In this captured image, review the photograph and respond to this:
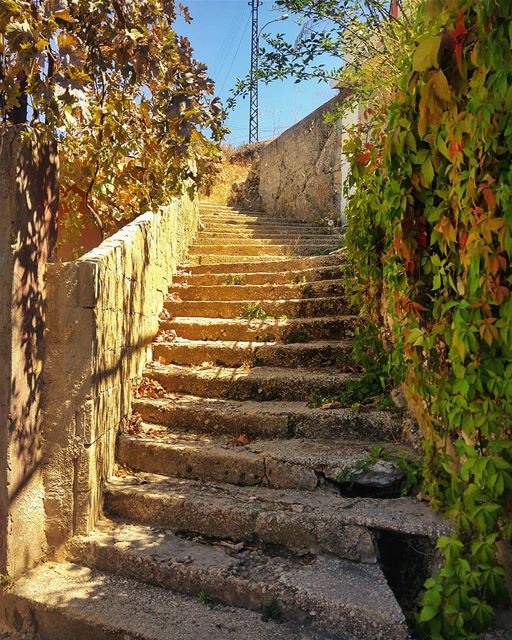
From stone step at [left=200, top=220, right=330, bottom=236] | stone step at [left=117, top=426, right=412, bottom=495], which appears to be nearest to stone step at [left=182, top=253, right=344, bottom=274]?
stone step at [left=200, top=220, right=330, bottom=236]

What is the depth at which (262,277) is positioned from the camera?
5.30m

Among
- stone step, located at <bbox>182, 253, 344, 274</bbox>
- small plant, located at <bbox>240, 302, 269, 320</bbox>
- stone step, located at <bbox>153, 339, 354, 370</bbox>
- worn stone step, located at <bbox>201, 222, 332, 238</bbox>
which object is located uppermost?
worn stone step, located at <bbox>201, 222, 332, 238</bbox>

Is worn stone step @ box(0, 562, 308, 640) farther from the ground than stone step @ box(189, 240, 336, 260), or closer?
closer

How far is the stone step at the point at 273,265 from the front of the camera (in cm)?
529

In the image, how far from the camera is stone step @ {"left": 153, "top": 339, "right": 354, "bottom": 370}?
12.9 ft

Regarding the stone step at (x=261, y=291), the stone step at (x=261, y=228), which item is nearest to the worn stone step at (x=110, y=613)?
the stone step at (x=261, y=291)

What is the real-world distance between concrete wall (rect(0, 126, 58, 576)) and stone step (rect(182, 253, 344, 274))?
2980mm

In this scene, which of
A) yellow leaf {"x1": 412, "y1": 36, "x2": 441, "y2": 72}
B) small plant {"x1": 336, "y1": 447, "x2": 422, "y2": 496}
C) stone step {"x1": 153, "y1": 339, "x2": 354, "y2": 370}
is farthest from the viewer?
stone step {"x1": 153, "y1": 339, "x2": 354, "y2": 370}

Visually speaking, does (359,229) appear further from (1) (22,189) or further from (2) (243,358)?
(1) (22,189)

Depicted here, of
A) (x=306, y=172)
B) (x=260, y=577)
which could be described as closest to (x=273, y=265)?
(x=260, y=577)

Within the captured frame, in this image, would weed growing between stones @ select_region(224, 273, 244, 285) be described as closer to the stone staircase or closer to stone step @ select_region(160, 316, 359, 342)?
stone step @ select_region(160, 316, 359, 342)

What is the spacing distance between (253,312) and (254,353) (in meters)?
0.63

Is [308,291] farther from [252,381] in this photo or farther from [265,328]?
[252,381]

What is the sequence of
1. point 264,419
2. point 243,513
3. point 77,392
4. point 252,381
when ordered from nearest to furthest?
1. point 243,513
2. point 77,392
3. point 264,419
4. point 252,381
